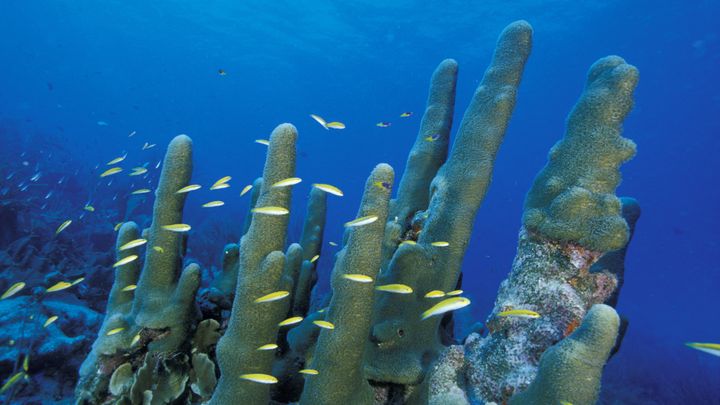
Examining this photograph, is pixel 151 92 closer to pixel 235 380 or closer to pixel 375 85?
pixel 375 85

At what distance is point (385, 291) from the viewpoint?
3869mm

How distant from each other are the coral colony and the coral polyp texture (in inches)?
0.5

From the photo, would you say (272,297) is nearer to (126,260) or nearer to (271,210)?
(271,210)

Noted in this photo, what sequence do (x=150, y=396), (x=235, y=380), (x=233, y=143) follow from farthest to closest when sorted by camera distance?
(x=233, y=143) < (x=150, y=396) < (x=235, y=380)

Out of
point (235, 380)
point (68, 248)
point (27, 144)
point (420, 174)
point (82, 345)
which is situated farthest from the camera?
point (27, 144)

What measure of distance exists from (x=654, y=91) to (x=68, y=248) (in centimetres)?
4701

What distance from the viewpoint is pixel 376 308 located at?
383 centimetres

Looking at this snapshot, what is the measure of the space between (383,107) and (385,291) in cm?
7175

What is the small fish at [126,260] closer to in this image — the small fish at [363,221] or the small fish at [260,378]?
the small fish at [260,378]

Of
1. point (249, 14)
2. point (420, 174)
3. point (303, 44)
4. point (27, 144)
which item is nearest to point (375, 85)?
point (303, 44)

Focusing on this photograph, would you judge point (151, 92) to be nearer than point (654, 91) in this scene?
No

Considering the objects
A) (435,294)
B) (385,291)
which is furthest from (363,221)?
(385,291)

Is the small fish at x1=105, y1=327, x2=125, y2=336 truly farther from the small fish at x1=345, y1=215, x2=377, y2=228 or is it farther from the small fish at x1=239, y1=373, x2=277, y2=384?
the small fish at x1=345, y1=215, x2=377, y2=228

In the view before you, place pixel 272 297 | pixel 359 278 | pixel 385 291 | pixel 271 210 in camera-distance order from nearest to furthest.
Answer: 1. pixel 359 278
2. pixel 272 297
3. pixel 271 210
4. pixel 385 291
